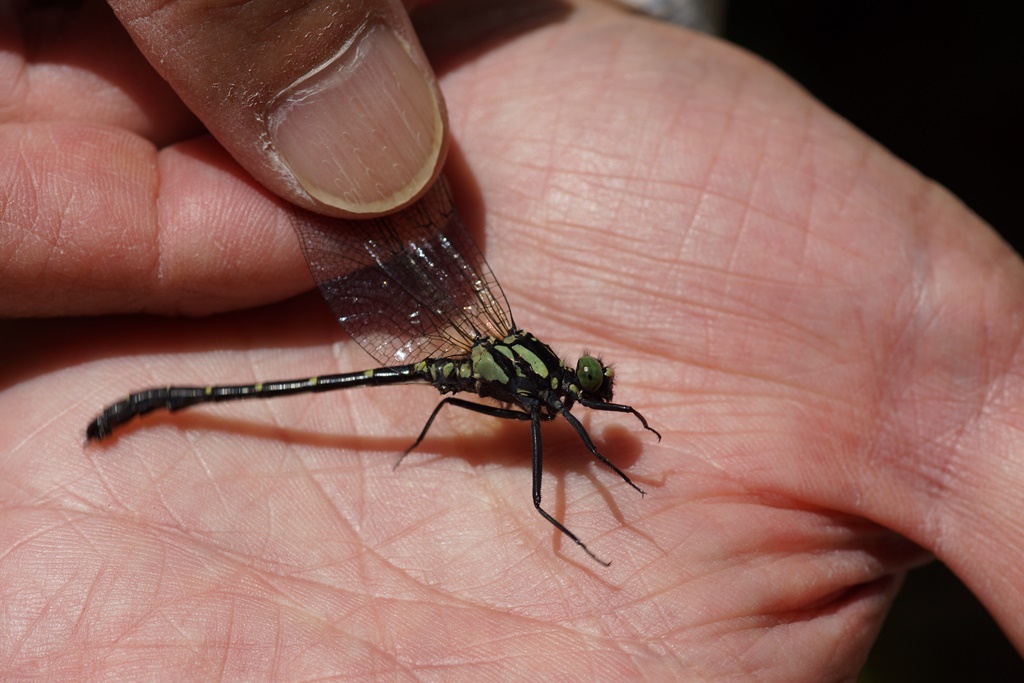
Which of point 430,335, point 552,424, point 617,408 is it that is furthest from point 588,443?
point 430,335

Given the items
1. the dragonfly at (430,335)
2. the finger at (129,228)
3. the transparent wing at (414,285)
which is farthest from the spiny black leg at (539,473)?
the finger at (129,228)

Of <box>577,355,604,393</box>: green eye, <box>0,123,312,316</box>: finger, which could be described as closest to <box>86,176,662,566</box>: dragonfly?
<box>577,355,604,393</box>: green eye

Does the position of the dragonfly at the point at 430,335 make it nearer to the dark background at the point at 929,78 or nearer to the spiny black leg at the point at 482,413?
the spiny black leg at the point at 482,413

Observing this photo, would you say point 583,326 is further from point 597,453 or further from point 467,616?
point 467,616

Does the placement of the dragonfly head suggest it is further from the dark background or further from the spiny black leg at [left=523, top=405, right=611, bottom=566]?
the dark background

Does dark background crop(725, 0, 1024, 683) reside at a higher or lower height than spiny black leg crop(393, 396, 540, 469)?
lower

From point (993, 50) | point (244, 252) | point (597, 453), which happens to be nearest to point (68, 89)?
point (244, 252)

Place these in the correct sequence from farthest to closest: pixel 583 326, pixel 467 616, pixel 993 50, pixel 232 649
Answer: pixel 993 50
pixel 583 326
pixel 467 616
pixel 232 649
